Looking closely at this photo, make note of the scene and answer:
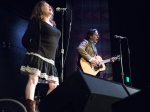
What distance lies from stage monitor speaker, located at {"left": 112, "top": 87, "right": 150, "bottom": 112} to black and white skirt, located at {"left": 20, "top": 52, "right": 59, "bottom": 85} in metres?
1.37

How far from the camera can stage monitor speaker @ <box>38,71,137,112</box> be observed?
1.40m

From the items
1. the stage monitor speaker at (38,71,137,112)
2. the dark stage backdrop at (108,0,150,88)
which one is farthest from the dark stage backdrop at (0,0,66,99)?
the stage monitor speaker at (38,71,137,112)

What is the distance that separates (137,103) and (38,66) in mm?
1469

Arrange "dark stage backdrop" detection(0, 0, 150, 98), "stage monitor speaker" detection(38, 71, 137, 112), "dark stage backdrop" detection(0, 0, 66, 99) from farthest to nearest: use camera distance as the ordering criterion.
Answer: "dark stage backdrop" detection(0, 0, 150, 98) < "dark stage backdrop" detection(0, 0, 66, 99) < "stage monitor speaker" detection(38, 71, 137, 112)

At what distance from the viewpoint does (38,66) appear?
239cm

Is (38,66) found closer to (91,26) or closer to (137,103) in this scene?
(137,103)

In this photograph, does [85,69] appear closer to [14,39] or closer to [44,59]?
[44,59]

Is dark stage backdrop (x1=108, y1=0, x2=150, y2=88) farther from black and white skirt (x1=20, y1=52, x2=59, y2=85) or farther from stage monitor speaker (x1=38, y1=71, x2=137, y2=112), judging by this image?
stage monitor speaker (x1=38, y1=71, x2=137, y2=112)

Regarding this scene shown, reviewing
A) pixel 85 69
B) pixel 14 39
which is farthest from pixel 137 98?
pixel 14 39

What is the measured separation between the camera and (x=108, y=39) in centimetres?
599

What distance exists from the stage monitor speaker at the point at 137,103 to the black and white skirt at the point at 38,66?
53.9 inches

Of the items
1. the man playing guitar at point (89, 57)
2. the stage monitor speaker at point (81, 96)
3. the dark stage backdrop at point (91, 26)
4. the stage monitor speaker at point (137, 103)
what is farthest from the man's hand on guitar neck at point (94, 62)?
the stage monitor speaker at point (137, 103)

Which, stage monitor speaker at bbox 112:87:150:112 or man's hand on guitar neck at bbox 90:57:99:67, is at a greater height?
stage monitor speaker at bbox 112:87:150:112

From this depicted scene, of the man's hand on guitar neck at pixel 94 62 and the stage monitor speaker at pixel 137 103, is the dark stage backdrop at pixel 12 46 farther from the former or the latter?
the stage monitor speaker at pixel 137 103
